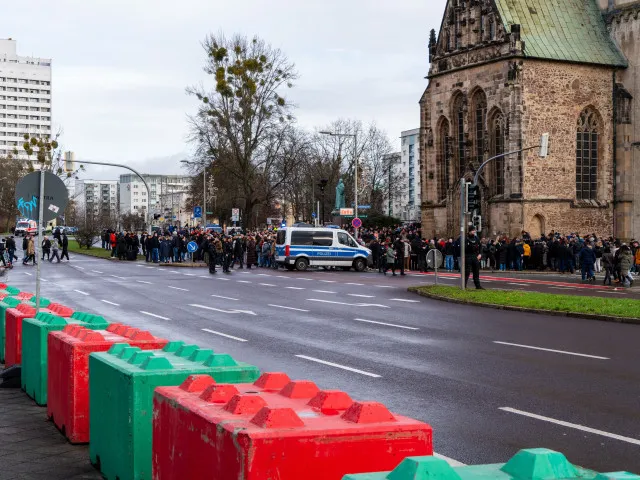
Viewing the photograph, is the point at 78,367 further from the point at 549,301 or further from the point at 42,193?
the point at 549,301

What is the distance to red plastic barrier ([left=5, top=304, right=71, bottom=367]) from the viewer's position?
1150 cm

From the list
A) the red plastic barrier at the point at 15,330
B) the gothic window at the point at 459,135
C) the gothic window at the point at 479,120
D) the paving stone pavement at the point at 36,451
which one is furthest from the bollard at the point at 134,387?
the gothic window at the point at 459,135

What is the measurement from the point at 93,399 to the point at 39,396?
319 cm

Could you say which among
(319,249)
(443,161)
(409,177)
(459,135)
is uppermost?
(409,177)

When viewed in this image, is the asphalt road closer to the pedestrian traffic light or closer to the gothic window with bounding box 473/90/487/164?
the pedestrian traffic light

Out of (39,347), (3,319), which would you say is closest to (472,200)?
(3,319)

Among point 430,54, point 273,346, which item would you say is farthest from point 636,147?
point 273,346

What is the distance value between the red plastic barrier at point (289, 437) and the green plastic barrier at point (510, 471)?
0.67 meters

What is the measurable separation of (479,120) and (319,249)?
17.9 metres

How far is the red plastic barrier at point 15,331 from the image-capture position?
11508mm

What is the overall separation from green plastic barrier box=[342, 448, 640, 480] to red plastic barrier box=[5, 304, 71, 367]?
8893 millimetres

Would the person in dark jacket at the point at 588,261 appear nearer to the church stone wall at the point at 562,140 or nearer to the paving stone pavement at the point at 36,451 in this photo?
the church stone wall at the point at 562,140

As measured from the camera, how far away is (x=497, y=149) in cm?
5700

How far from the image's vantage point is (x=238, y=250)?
49.2 metres
